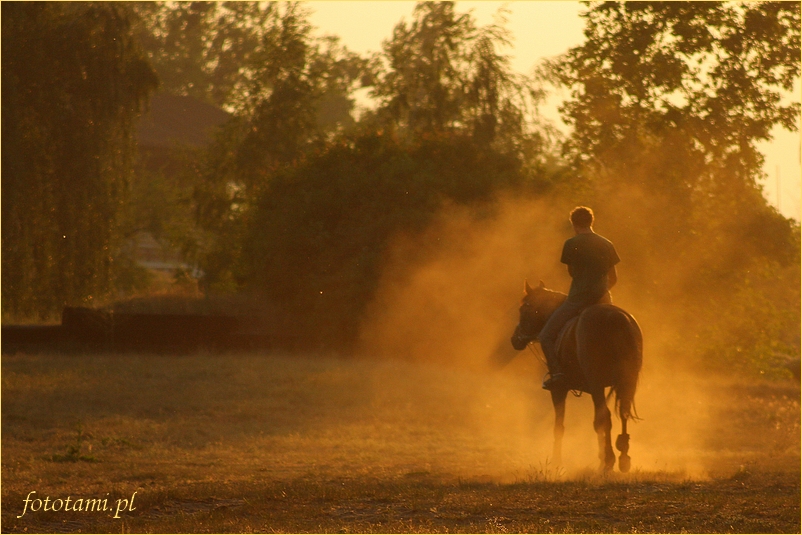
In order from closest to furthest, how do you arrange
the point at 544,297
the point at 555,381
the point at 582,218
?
Result: 1. the point at 582,218
2. the point at 555,381
3. the point at 544,297

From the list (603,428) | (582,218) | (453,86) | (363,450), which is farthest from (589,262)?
(453,86)

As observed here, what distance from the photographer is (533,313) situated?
518 inches

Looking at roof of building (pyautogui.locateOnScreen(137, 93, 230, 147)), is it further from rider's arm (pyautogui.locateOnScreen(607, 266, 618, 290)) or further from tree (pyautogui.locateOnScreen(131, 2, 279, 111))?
rider's arm (pyautogui.locateOnScreen(607, 266, 618, 290))

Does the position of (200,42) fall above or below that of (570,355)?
above

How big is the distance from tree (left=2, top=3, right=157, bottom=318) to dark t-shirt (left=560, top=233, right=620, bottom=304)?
11026 mm

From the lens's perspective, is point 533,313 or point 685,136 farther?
point 685,136

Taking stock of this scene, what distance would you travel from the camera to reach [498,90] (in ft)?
124

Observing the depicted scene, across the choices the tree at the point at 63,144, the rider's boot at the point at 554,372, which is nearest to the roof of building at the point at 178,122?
the tree at the point at 63,144

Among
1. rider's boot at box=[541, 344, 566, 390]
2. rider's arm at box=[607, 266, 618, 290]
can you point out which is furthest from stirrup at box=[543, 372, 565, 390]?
rider's arm at box=[607, 266, 618, 290]

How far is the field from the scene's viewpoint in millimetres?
9102

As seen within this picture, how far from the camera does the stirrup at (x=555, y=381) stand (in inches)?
491

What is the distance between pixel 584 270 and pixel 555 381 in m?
1.69

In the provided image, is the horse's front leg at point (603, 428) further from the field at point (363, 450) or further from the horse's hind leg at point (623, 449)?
the field at point (363, 450)

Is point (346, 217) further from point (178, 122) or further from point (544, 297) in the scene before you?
point (178, 122)
